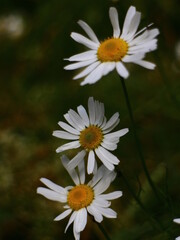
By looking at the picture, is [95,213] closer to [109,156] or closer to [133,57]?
[109,156]

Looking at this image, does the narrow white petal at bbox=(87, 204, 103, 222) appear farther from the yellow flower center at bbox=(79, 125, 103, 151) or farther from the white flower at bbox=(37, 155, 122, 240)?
the yellow flower center at bbox=(79, 125, 103, 151)

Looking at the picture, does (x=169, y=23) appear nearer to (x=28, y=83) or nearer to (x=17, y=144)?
(x=28, y=83)

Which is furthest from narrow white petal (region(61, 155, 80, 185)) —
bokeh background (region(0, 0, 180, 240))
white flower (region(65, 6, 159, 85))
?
bokeh background (region(0, 0, 180, 240))

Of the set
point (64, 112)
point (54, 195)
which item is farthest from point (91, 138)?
point (64, 112)

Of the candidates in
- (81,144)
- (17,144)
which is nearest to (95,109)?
(81,144)

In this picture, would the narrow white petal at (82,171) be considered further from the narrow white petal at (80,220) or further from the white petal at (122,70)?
the white petal at (122,70)

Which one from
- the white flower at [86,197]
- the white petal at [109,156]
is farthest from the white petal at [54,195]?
the white petal at [109,156]
